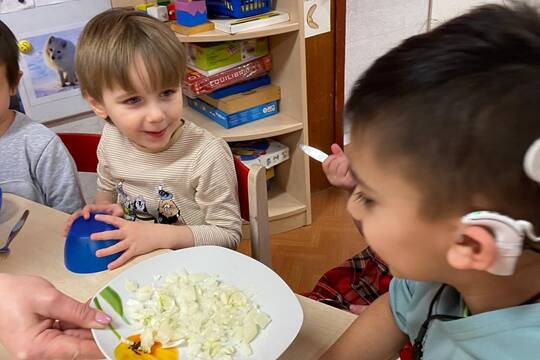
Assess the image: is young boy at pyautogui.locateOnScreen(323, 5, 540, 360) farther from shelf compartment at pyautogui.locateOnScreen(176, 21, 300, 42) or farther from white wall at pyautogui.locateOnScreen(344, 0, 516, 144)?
white wall at pyautogui.locateOnScreen(344, 0, 516, 144)

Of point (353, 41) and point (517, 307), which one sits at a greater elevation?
point (517, 307)

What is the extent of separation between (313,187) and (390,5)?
35.6 inches

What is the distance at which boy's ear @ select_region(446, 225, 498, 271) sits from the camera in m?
0.50

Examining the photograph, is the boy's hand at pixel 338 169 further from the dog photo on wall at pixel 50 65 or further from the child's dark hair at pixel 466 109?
the dog photo on wall at pixel 50 65

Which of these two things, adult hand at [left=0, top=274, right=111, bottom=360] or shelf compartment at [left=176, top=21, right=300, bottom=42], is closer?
adult hand at [left=0, top=274, right=111, bottom=360]

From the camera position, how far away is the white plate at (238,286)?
731 mm

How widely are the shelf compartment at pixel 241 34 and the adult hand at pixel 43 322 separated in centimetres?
131

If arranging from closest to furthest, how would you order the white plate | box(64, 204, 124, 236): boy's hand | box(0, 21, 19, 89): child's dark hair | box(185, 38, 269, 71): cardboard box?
the white plate, box(64, 204, 124, 236): boy's hand, box(0, 21, 19, 89): child's dark hair, box(185, 38, 269, 71): cardboard box

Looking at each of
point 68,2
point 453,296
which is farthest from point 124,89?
point 68,2

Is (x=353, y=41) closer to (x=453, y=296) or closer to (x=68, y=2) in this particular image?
(x=68, y=2)

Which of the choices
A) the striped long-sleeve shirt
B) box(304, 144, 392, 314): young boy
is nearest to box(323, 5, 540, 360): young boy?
the striped long-sleeve shirt

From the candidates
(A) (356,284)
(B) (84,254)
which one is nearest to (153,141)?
(B) (84,254)

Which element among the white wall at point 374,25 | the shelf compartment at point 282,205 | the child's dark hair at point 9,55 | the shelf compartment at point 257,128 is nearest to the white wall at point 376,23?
the white wall at point 374,25

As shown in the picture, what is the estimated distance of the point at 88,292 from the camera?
0.90 metres
